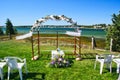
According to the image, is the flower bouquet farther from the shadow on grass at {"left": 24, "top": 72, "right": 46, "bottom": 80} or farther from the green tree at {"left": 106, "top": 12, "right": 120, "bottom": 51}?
the green tree at {"left": 106, "top": 12, "right": 120, "bottom": 51}

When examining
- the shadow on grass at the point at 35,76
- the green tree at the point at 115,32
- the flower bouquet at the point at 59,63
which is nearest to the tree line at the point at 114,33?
the green tree at the point at 115,32

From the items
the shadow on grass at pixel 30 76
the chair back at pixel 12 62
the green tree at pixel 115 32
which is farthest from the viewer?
the green tree at pixel 115 32

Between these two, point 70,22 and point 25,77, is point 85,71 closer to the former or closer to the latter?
point 25,77

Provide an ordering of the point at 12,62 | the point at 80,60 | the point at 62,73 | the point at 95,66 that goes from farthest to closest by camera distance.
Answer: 1. the point at 80,60
2. the point at 95,66
3. the point at 62,73
4. the point at 12,62

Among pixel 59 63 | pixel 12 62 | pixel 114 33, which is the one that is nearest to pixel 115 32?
pixel 114 33

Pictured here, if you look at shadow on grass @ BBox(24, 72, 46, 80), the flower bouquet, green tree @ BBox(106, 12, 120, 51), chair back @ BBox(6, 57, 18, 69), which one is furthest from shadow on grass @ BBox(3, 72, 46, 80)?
green tree @ BBox(106, 12, 120, 51)

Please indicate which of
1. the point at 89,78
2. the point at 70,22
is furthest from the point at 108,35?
the point at 89,78

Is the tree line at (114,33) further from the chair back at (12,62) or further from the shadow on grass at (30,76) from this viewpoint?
the chair back at (12,62)

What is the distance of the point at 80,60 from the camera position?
15555mm

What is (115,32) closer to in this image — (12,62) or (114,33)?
(114,33)

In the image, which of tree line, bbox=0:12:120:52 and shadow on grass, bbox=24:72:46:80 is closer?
shadow on grass, bbox=24:72:46:80

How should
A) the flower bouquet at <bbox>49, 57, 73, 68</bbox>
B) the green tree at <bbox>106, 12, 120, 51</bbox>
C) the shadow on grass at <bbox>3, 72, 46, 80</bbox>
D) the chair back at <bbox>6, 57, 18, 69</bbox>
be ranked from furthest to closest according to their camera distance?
the green tree at <bbox>106, 12, 120, 51</bbox>
the flower bouquet at <bbox>49, 57, 73, 68</bbox>
the shadow on grass at <bbox>3, 72, 46, 80</bbox>
the chair back at <bbox>6, 57, 18, 69</bbox>

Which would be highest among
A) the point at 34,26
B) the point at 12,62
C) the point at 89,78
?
the point at 34,26

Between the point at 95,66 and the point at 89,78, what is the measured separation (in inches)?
81.3
